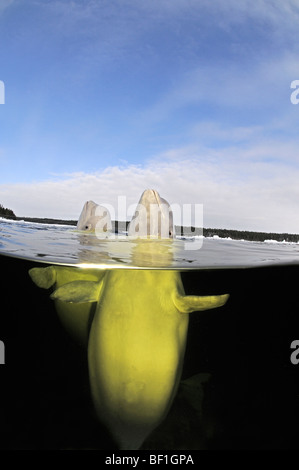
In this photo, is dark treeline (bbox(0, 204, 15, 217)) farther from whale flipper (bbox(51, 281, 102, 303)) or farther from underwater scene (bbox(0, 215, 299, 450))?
whale flipper (bbox(51, 281, 102, 303))

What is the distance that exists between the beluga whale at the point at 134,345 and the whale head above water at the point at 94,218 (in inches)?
84.4

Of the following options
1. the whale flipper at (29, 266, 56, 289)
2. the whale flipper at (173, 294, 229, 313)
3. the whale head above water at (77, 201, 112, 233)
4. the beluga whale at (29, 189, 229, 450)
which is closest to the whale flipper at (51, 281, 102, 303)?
the beluga whale at (29, 189, 229, 450)

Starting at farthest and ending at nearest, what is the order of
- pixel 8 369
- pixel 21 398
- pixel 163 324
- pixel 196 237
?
pixel 196 237 < pixel 8 369 < pixel 21 398 < pixel 163 324

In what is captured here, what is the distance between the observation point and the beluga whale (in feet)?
9.54

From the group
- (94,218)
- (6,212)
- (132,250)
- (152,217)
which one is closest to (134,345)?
(152,217)

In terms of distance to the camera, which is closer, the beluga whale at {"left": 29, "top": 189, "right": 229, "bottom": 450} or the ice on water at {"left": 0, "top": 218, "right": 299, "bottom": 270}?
the beluga whale at {"left": 29, "top": 189, "right": 229, "bottom": 450}

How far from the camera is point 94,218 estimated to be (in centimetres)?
548

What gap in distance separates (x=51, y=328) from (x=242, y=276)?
21.1ft

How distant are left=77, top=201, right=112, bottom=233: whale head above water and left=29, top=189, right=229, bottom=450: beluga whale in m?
2.14

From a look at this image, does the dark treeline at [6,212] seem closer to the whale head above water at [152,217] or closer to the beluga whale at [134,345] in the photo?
the whale head above water at [152,217]
